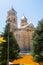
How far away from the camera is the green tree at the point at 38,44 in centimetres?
2041

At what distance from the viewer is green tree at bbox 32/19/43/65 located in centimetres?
2041

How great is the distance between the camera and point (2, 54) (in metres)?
23.6

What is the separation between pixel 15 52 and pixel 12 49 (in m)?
0.60

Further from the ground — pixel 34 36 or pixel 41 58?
pixel 34 36

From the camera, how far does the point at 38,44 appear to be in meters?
20.8

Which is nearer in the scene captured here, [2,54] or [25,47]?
[2,54]

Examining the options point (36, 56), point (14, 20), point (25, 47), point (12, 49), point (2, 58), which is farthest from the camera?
point (14, 20)

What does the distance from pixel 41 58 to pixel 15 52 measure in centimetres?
556

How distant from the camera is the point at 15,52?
25172 millimetres

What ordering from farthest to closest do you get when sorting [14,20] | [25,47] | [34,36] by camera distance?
1. [14,20]
2. [25,47]
3. [34,36]

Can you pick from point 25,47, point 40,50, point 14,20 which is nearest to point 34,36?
point 40,50

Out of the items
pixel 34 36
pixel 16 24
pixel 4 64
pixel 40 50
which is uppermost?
pixel 16 24

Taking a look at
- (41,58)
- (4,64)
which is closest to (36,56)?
(41,58)

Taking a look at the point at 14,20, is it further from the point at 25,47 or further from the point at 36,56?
the point at 36,56
